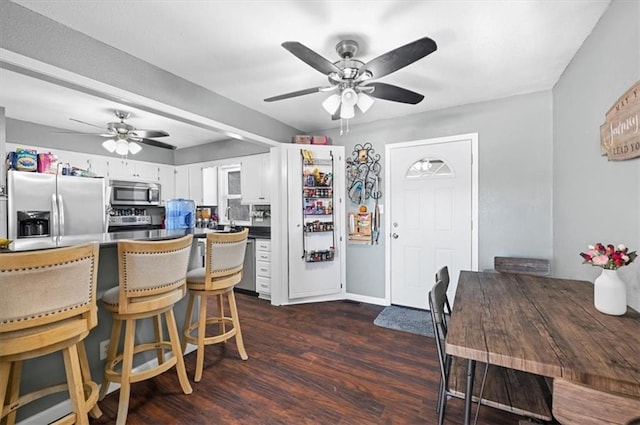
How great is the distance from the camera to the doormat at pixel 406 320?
292 centimetres

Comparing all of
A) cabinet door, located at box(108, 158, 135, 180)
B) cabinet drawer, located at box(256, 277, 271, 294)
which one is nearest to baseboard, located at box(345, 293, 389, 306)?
cabinet drawer, located at box(256, 277, 271, 294)

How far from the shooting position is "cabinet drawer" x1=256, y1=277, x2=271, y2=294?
400 centimetres

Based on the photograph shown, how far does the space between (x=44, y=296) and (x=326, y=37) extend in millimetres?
2158

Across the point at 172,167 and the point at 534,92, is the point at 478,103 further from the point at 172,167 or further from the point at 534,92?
the point at 172,167

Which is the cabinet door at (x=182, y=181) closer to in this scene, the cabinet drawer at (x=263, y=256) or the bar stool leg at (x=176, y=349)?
the cabinet drawer at (x=263, y=256)

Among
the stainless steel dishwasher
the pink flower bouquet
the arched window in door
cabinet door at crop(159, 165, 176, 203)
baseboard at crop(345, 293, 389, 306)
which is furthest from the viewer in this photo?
cabinet door at crop(159, 165, 176, 203)

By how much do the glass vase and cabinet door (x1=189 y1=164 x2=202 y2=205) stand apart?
5217 mm

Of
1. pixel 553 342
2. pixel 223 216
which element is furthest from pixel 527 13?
pixel 223 216

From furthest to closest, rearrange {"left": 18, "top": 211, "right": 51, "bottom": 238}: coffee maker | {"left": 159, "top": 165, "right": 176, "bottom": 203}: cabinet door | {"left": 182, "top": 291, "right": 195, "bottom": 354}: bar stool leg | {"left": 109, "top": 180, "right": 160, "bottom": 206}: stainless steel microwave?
1. {"left": 159, "top": 165, "right": 176, "bottom": 203}: cabinet door
2. {"left": 109, "top": 180, "right": 160, "bottom": 206}: stainless steel microwave
3. {"left": 18, "top": 211, "right": 51, "bottom": 238}: coffee maker
4. {"left": 182, "top": 291, "right": 195, "bottom": 354}: bar stool leg

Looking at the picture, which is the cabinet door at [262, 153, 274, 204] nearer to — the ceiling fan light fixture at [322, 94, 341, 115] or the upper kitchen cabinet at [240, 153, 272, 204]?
the upper kitchen cabinet at [240, 153, 272, 204]

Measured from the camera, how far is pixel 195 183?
516cm

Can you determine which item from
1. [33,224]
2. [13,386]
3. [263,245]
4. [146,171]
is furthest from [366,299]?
[146,171]

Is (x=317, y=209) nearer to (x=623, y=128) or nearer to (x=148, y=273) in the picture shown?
(x=148, y=273)

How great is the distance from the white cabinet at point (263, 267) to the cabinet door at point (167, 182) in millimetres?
2443
